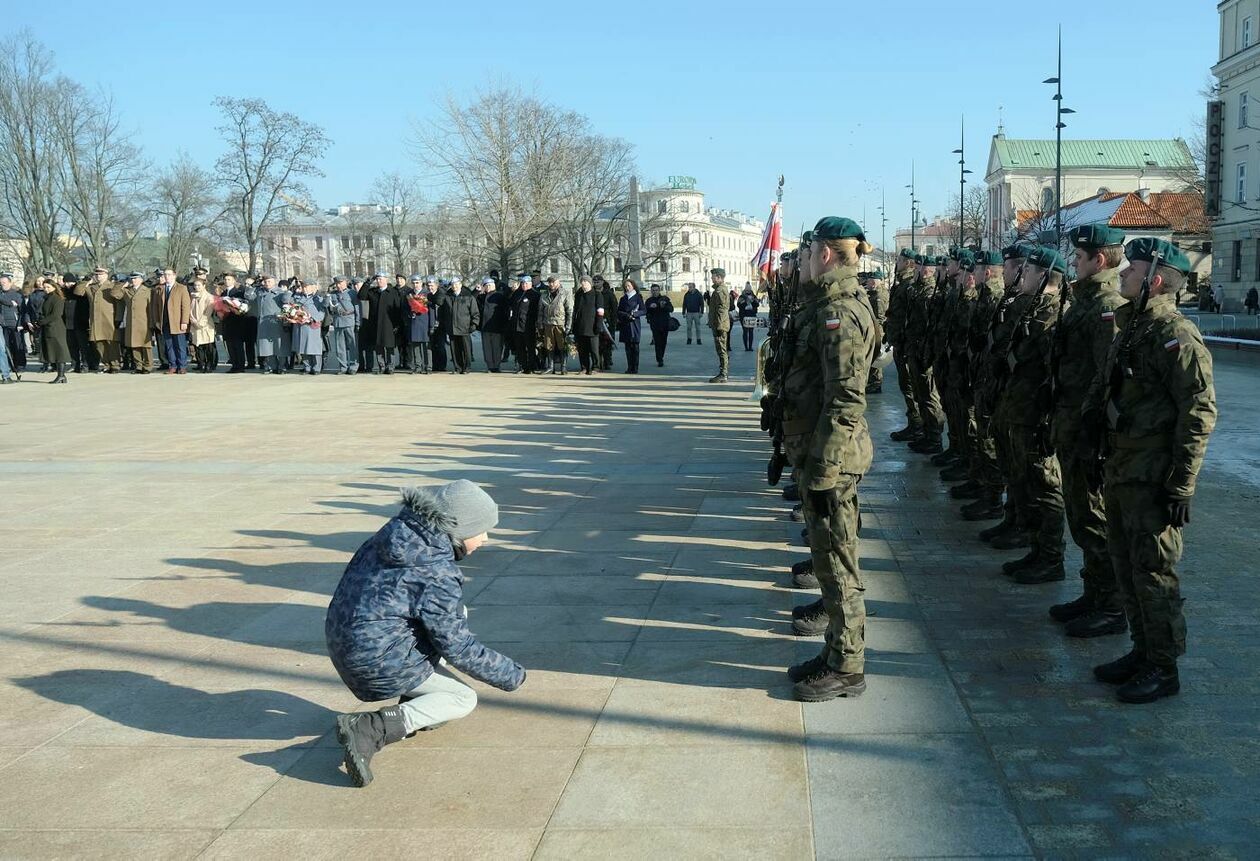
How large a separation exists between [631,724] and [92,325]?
21.3 metres

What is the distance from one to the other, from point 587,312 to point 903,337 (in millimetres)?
9927

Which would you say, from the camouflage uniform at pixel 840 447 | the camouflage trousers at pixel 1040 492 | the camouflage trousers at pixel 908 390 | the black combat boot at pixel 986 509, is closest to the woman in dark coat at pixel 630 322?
the camouflage trousers at pixel 908 390

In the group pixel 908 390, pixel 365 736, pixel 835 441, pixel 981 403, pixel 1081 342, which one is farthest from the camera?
pixel 908 390

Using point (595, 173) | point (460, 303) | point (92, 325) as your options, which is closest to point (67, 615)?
A: point (460, 303)

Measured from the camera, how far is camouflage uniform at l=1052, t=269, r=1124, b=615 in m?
5.47

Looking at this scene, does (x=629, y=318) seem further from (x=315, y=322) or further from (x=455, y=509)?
(x=455, y=509)

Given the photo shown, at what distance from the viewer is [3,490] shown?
975 cm

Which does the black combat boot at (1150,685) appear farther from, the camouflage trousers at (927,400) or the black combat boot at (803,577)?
the camouflage trousers at (927,400)

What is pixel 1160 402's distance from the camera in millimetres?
4590

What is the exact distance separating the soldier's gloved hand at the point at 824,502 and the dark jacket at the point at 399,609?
1551 millimetres

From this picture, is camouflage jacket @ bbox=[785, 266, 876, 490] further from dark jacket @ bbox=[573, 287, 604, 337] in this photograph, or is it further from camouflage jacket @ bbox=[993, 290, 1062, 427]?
dark jacket @ bbox=[573, 287, 604, 337]

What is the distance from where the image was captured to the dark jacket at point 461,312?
21.5 m

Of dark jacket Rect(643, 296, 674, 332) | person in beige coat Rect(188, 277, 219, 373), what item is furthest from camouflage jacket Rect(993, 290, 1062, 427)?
person in beige coat Rect(188, 277, 219, 373)

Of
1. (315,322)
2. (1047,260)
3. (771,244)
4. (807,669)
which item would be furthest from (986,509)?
(315,322)
